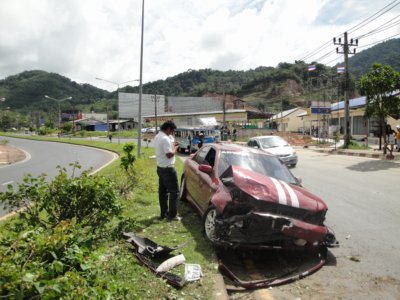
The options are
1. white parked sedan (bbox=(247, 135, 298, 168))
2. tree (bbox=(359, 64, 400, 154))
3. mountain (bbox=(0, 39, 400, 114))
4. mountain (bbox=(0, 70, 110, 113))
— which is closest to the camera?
white parked sedan (bbox=(247, 135, 298, 168))

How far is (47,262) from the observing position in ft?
8.50

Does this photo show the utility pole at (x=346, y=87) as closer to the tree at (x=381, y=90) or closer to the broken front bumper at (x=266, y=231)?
the tree at (x=381, y=90)

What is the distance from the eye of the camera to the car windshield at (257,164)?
614 cm

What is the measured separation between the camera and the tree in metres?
18.3

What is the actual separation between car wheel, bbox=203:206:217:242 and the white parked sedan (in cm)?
1021

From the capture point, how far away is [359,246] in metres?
5.53

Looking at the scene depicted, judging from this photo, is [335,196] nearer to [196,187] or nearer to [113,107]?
[196,187]

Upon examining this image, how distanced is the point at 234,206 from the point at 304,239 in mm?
1017

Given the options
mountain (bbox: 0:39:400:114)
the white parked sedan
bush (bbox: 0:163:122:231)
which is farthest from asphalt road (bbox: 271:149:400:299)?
mountain (bbox: 0:39:400:114)

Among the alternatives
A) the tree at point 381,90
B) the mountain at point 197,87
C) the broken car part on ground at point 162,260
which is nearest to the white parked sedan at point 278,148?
the tree at point 381,90

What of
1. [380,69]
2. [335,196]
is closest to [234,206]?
[335,196]

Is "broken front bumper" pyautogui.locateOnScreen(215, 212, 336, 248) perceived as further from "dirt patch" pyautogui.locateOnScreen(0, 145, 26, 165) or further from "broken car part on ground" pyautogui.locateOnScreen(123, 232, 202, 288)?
"dirt patch" pyautogui.locateOnScreen(0, 145, 26, 165)

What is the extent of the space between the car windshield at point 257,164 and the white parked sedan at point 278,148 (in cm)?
881

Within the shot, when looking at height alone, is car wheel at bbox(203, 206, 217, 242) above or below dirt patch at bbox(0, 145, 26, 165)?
above
